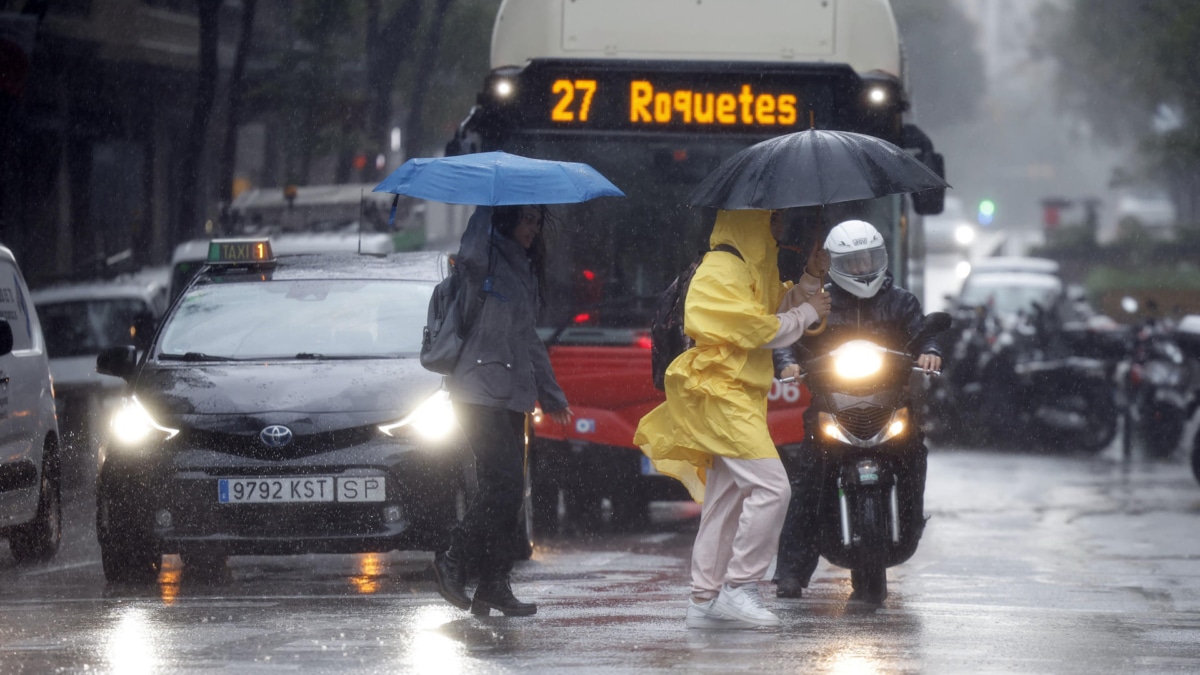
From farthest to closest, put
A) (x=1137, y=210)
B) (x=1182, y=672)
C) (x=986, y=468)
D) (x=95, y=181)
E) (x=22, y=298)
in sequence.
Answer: (x=1137, y=210) < (x=95, y=181) < (x=986, y=468) < (x=22, y=298) < (x=1182, y=672)

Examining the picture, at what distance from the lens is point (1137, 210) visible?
89625 millimetres

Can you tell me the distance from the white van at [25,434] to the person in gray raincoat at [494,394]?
138 inches

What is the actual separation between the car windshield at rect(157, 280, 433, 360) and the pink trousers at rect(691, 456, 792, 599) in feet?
8.55

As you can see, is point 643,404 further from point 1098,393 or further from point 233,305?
point 1098,393

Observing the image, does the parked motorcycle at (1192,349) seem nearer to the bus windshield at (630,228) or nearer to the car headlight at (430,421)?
the bus windshield at (630,228)

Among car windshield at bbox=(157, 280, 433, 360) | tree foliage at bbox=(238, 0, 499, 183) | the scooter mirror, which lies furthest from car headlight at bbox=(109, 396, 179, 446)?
tree foliage at bbox=(238, 0, 499, 183)

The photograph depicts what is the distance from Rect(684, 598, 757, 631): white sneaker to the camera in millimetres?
7480

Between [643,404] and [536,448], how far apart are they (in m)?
0.67

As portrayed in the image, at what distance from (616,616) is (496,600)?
49 centimetres

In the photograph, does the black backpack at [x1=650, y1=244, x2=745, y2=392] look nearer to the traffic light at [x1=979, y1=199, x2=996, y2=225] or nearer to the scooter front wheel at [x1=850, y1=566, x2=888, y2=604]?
the scooter front wheel at [x1=850, y1=566, x2=888, y2=604]

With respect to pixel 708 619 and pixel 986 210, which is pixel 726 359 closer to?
pixel 708 619

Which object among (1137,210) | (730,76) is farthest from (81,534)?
(1137,210)

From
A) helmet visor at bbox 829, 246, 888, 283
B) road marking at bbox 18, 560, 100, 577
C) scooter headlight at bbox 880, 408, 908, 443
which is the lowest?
road marking at bbox 18, 560, 100, 577

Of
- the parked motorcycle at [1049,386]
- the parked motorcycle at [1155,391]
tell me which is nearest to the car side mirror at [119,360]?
the parked motorcycle at [1049,386]
